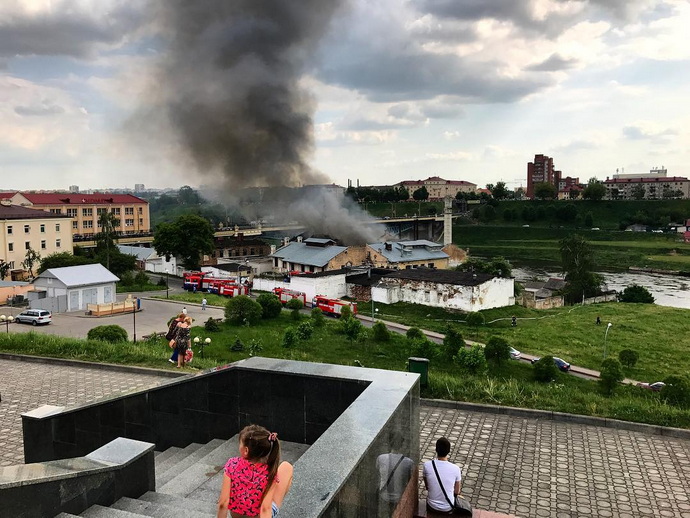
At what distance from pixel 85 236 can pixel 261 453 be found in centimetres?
6815

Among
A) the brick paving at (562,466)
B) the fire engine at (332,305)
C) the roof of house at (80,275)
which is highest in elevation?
the roof of house at (80,275)

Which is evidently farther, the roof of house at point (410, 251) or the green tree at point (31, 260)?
the roof of house at point (410, 251)

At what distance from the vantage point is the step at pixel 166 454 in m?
7.63

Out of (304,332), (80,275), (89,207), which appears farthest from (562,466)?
(89,207)

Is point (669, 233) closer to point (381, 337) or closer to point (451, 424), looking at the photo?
point (381, 337)

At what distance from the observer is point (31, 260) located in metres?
47.7

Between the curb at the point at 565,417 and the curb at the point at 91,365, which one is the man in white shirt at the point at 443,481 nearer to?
the curb at the point at 565,417

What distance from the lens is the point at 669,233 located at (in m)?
86.9

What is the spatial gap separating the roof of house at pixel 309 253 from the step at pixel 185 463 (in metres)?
43.4

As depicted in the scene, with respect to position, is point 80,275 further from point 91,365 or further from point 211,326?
point 91,365

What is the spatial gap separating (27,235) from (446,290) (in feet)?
119

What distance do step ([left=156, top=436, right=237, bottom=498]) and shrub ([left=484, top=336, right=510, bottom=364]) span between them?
14482 mm

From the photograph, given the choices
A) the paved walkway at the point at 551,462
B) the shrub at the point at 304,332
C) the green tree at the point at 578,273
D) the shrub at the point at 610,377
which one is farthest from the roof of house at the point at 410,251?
the paved walkway at the point at 551,462

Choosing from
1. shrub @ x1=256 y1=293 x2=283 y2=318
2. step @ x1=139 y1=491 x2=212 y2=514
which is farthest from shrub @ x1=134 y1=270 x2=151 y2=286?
step @ x1=139 y1=491 x2=212 y2=514
